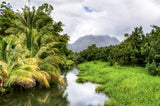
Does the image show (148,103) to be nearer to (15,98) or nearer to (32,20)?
(15,98)

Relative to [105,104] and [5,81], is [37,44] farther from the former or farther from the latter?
[105,104]

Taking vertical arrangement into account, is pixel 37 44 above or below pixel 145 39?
below

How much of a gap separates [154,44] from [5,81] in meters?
16.1

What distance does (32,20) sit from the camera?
14148 millimetres

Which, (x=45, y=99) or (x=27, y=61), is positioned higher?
(x=27, y=61)

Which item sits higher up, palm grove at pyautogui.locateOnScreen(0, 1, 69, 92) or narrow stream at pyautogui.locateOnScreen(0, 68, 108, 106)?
palm grove at pyautogui.locateOnScreen(0, 1, 69, 92)

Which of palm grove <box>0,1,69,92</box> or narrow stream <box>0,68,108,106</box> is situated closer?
palm grove <box>0,1,69,92</box>

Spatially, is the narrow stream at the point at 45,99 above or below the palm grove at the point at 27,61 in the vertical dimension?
below

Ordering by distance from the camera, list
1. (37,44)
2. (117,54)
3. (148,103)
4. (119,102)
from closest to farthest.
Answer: (148,103)
(119,102)
(37,44)
(117,54)

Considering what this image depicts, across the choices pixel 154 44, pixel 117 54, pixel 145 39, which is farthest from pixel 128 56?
pixel 154 44

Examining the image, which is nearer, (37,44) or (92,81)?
(37,44)

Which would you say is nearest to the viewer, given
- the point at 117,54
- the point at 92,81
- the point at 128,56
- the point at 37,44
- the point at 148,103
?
the point at 148,103

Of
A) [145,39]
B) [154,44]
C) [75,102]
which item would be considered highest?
[145,39]

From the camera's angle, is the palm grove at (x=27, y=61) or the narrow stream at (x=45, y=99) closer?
the palm grove at (x=27, y=61)
